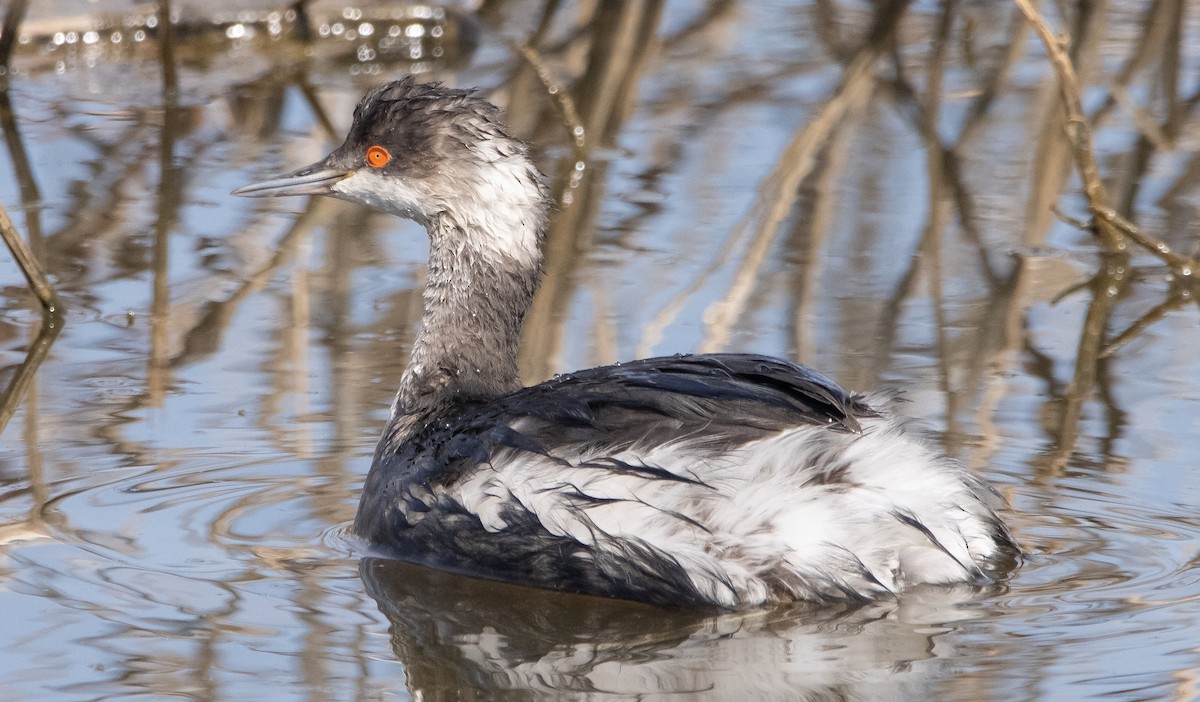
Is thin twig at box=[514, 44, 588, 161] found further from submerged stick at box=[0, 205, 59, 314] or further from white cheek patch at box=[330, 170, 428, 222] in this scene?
white cheek patch at box=[330, 170, 428, 222]

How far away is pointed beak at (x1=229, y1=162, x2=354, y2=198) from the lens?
5.71 m

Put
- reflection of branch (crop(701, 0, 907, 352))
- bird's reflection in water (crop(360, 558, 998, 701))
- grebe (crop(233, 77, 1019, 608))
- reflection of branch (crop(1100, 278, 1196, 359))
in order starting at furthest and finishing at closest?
→ reflection of branch (crop(701, 0, 907, 352)), reflection of branch (crop(1100, 278, 1196, 359)), grebe (crop(233, 77, 1019, 608)), bird's reflection in water (crop(360, 558, 998, 701))

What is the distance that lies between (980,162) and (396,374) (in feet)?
12.0

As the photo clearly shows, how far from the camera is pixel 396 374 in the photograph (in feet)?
20.6

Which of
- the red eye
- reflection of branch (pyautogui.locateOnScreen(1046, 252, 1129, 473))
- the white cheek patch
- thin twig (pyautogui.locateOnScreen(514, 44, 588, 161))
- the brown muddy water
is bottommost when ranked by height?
reflection of branch (pyautogui.locateOnScreen(1046, 252, 1129, 473))

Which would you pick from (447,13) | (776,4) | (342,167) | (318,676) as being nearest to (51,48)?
(447,13)

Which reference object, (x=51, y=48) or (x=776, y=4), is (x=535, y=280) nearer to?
(x=51, y=48)

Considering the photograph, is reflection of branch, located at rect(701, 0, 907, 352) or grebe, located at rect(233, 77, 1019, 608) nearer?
grebe, located at rect(233, 77, 1019, 608)

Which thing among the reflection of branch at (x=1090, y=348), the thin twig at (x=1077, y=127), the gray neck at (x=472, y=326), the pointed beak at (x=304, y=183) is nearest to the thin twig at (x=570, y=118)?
the thin twig at (x=1077, y=127)

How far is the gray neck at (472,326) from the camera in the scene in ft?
17.7

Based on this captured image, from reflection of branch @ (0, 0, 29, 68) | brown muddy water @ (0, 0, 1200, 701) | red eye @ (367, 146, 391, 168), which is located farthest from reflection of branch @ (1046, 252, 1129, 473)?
reflection of branch @ (0, 0, 29, 68)

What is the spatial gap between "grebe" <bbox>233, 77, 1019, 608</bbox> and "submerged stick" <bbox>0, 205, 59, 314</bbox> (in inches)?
80.4

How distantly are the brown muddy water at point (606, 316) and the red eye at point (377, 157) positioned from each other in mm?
805

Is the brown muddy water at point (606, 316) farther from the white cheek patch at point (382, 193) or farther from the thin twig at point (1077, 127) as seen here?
the white cheek patch at point (382, 193)
